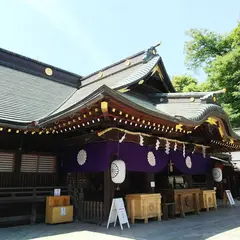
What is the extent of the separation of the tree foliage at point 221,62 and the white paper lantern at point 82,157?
1504cm

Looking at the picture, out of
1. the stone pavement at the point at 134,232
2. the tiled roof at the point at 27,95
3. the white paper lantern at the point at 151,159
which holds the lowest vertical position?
the stone pavement at the point at 134,232

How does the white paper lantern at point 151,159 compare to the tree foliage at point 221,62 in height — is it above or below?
below

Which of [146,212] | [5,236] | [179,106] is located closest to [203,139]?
[179,106]

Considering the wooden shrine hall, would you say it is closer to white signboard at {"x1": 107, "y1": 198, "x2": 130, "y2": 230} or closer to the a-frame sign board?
white signboard at {"x1": 107, "y1": 198, "x2": 130, "y2": 230}

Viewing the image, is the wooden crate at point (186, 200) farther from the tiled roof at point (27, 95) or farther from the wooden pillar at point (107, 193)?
the tiled roof at point (27, 95)

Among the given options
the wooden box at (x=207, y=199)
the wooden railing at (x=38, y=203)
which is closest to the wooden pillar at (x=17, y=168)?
the wooden railing at (x=38, y=203)

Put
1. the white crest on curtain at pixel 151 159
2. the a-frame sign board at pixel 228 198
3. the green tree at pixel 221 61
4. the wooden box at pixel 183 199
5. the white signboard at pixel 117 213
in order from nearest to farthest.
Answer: the white signboard at pixel 117 213
the white crest on curtain at pixel 151 159
the wooden box at pixel 183 199
the a-frame sign board at pixel 228 198
the green tree at pixel 221 61

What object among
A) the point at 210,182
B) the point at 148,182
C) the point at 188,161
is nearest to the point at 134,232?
the point at 148,182

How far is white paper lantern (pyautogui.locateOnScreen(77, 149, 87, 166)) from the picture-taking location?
7383 mm

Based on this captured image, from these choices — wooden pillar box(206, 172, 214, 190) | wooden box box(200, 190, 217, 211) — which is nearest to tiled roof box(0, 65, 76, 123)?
wooden box box(200, 190, 217, 211)

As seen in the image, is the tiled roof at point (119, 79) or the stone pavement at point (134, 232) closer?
the stone pavement at point (134, 232)

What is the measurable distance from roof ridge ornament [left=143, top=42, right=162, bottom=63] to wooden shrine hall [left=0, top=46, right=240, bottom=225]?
4cm

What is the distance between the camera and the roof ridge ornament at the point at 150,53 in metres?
10.9

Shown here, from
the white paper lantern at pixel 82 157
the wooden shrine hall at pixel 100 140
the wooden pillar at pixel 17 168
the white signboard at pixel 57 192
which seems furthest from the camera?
the white paper lantern at pixel 82 157
